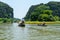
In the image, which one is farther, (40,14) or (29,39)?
(40,14)

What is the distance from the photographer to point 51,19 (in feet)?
452

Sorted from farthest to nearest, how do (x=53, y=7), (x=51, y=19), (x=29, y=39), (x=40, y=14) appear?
(x=53, y=7) → (x=40, y=14) → (x=51, y=19) → (x=29, y=39)

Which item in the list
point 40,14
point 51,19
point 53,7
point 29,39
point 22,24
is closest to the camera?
point 29,39

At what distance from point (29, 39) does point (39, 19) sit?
11015cm

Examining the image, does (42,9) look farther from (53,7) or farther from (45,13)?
(53,7)

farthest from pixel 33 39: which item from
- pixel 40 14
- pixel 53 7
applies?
pixel 53 7

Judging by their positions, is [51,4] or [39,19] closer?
[39,19]

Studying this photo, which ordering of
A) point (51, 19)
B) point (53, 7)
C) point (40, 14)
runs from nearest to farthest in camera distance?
point (51, 19), point (40, 14), point (53, 7)

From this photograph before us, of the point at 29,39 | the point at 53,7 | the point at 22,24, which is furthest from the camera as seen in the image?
the point at 53,7

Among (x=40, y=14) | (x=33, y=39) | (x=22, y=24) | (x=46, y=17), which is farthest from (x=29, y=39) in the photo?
(x=40, y=14)

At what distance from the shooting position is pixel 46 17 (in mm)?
137875

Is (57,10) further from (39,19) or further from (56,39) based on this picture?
(56,39)

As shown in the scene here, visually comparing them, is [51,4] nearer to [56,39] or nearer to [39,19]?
[39,19]

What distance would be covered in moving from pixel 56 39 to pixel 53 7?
167621 millimetres
